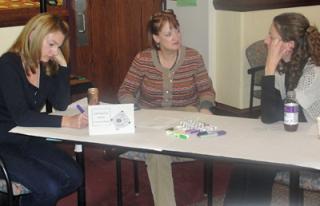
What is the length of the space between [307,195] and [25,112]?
1.76 m

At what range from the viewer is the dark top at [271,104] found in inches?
99.1

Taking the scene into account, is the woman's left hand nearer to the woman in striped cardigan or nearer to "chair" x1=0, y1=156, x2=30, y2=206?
the woman in striped cardigan

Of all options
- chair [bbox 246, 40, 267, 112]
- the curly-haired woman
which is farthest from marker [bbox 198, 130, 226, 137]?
chair [bbox 246, 40, 267, 112]

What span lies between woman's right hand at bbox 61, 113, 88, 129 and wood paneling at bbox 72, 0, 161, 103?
2.14 m

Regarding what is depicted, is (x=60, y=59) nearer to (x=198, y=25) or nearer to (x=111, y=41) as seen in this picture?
(x=111, y=41)

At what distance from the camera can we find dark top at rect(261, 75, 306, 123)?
252cm

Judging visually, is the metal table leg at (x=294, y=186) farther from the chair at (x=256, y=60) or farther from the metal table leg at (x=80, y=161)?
the chair at (x=256, y=60)

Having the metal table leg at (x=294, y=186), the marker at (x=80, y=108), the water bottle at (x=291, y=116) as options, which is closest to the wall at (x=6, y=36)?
the marker at (x=80, y=108)

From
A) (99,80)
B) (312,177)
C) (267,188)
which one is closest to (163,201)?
(267,188)

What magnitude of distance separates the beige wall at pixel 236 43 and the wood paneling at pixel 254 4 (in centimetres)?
4

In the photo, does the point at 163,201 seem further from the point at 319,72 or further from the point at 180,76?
the point at 319,72

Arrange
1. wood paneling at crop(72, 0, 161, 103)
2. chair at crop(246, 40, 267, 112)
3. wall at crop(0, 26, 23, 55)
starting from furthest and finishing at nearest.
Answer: wood paneling at crop(72, 0, 161, 103), chair at crop(246, 40, 267, 112), wall at crop(0, 26, 23, 55)

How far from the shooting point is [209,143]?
224cm

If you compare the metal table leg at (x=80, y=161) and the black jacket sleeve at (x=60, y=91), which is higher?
the black jacket sleeve at (x=60, y=91)
